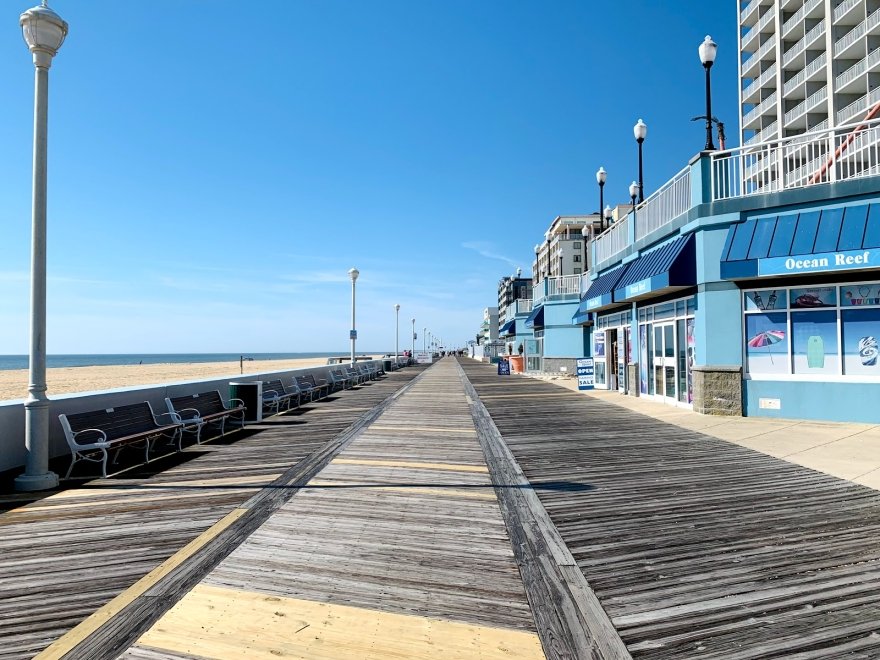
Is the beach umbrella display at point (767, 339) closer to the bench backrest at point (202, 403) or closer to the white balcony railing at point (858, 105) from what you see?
the bench backrest at point (202, 403)

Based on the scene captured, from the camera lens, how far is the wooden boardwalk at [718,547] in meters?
3.27

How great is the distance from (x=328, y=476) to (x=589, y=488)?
11.1ft

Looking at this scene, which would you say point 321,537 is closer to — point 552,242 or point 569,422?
point 569,422

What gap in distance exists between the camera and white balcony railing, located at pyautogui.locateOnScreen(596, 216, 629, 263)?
19503 millimetres

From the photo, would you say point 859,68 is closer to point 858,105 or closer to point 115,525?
point 858,105

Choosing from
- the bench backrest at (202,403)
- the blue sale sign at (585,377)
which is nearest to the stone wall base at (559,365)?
the blue sale sign at (585,377)

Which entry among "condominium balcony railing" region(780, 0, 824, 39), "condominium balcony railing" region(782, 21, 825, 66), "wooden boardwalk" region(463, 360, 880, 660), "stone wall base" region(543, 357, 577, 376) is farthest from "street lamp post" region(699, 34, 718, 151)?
"condominium balcony railing" region(780, 0, 824, 39)

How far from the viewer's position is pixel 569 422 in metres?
12.4

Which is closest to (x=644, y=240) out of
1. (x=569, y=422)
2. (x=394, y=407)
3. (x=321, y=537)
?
(x=569, y=422)

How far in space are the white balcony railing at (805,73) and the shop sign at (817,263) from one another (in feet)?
149

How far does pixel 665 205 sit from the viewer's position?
611 inches

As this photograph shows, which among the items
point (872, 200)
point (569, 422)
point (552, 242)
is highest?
point (552, 242)

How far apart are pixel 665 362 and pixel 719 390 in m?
3.04

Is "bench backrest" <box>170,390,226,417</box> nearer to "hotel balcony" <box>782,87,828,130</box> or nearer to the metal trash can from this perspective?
the metal trash can
